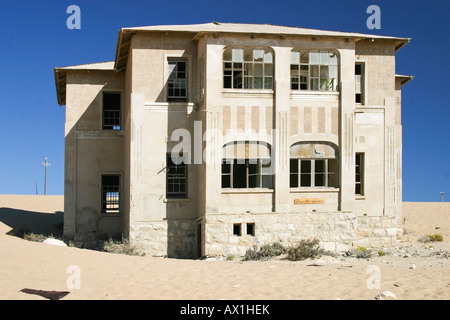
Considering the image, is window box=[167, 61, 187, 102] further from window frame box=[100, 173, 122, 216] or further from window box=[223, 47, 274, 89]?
window frame box=[100, 173, 122, 216]

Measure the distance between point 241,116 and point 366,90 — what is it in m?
6.58

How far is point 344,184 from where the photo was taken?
2694 cm

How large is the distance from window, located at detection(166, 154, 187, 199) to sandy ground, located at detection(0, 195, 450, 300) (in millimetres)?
5995

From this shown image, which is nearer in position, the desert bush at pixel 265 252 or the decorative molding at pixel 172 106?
the desert bush at pixel 265 252

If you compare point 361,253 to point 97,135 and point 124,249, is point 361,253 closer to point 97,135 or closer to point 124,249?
point 124,249

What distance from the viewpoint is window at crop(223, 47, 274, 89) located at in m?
26.8

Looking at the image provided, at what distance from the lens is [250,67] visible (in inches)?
1077

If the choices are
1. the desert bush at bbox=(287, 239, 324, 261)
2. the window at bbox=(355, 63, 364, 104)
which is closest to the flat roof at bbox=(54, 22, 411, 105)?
the window at bbox=(355, 63, 364, 104)

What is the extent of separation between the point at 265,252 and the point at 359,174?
6.71 m

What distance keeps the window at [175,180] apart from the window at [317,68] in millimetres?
6304

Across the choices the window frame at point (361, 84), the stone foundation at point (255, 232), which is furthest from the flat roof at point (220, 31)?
the stone foundation at point (255, 232)

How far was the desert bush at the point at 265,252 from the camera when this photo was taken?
81.3ft

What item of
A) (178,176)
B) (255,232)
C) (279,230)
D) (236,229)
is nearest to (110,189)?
(178,176)

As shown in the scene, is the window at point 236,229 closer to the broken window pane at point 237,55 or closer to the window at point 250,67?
the window at point 250,67
